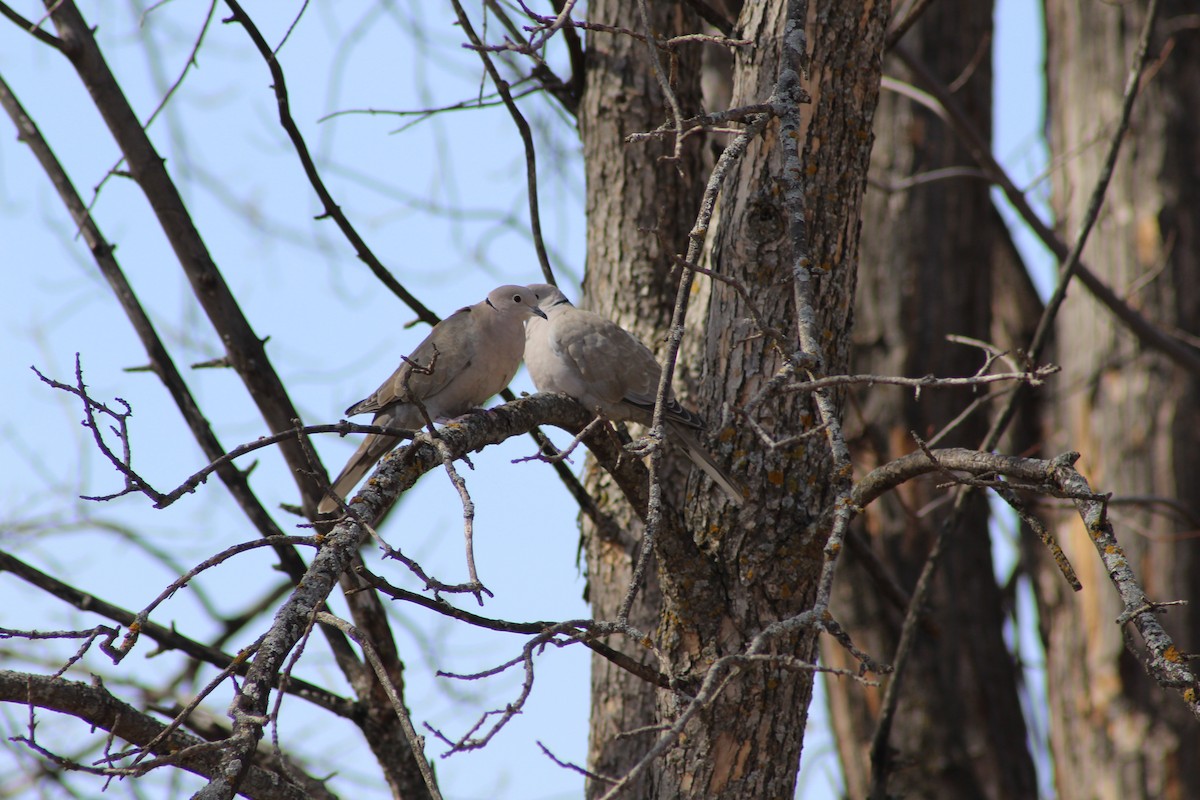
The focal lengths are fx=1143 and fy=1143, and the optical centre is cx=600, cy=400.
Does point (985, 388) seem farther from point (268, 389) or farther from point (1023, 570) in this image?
point (268, 389)

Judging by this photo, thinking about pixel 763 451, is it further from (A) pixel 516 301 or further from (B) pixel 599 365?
(A) pixel 516 301

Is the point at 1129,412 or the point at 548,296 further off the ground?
the point at 1129,412

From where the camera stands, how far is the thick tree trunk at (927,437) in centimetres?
573

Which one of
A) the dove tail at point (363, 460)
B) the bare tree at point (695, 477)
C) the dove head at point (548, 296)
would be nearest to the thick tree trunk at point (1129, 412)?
the bare tree at point (695, 477)

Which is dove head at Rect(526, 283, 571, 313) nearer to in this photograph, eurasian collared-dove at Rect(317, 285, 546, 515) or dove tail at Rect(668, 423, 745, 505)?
eurasian collared-dove at Rect(317, 285, 546, 515)

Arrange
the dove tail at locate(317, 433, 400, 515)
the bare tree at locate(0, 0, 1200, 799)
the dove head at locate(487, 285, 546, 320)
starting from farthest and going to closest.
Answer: the dove head at locate(487, 285, 546, 320) < the dove tail at locate(317, 433, 400, 515) < the bare tree at locate(0, 0, 1200, 799)

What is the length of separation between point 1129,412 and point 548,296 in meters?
3.51

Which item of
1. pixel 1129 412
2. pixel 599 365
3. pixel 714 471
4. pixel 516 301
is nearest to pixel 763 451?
pixel 714 471

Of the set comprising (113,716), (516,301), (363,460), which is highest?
(516,301)

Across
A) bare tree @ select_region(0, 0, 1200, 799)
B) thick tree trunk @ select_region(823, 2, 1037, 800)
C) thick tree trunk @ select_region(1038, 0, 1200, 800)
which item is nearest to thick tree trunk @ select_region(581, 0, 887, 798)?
bare tree @ select_region(0, 0, 1200, 799)

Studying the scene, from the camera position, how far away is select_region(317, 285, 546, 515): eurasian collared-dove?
4051 mm

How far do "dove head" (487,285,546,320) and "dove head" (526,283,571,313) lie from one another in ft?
0.10

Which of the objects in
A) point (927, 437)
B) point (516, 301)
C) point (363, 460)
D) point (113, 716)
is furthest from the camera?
point (927, 437)

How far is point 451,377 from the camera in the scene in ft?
13.5
